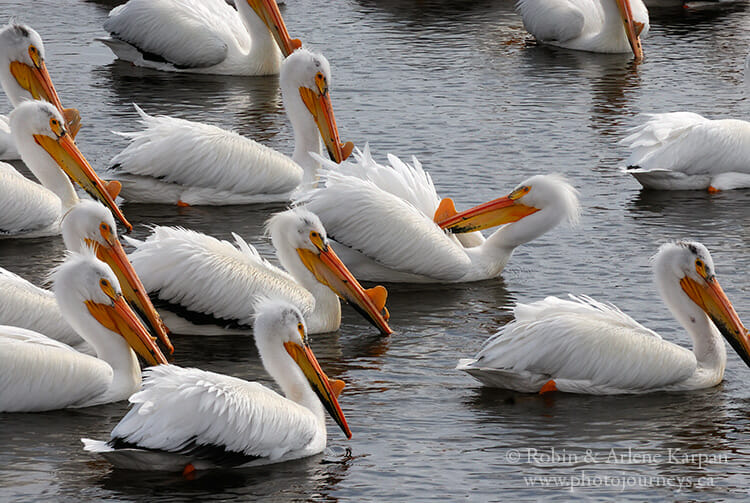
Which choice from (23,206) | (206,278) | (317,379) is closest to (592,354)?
(317,379)

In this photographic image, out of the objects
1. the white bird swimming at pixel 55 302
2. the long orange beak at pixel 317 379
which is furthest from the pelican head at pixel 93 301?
the long orange beak at pixel 317 379

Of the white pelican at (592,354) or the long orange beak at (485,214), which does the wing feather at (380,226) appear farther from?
the white pelican at (592,354)

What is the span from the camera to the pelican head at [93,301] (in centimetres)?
603

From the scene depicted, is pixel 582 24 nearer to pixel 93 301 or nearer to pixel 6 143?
pixel 6 143

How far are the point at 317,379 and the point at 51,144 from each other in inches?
136

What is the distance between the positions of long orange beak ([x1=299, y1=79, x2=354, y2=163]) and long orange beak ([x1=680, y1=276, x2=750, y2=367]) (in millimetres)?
3349

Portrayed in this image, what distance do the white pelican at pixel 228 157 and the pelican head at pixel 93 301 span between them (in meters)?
2.86

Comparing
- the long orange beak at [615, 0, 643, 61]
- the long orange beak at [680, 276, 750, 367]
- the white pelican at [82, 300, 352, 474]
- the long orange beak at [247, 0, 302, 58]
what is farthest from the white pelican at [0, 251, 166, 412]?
the long orange beak at [615, 0, 643, 61]

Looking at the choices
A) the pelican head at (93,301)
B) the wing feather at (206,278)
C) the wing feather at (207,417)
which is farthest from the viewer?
the wing feather at (206,278)

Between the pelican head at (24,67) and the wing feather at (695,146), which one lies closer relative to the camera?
the wing feather at (695,146)

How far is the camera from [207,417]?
16.9 feet

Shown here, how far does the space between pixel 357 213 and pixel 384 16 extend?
8.28m

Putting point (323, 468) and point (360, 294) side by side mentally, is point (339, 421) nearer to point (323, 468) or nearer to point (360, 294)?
point (323, 468)

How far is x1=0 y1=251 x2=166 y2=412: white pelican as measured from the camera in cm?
585
